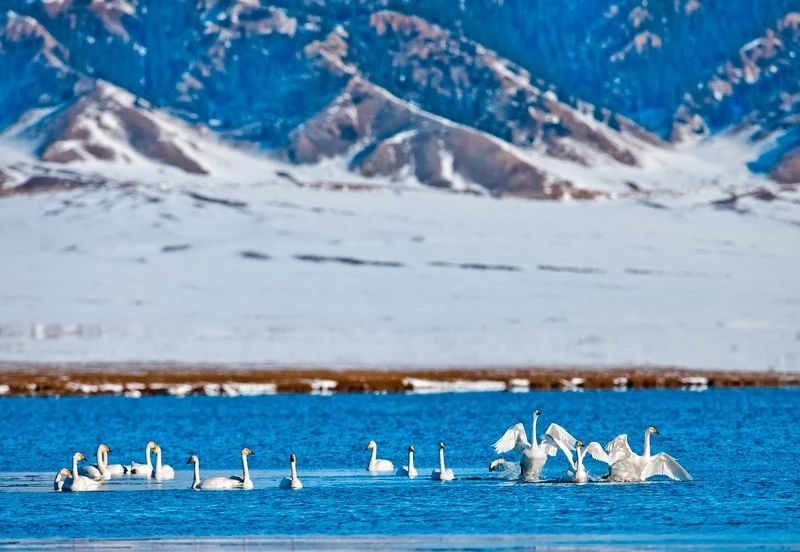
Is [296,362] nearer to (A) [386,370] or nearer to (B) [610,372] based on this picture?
(A) [386,370]

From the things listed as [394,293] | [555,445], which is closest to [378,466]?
[555,445]

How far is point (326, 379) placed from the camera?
106250 mm

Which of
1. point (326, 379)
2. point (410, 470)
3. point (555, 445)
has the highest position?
point (326, 379)

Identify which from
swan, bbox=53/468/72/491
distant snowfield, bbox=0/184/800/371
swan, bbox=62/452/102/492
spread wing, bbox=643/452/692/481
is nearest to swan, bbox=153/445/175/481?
swan, bbox=62/452/102/492

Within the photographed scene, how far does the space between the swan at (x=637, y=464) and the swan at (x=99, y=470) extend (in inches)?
448

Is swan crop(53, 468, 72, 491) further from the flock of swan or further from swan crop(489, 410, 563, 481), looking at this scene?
swan crop(489, 410, 563, 481)

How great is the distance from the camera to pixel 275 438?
65.8 m

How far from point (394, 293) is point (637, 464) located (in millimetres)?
116340

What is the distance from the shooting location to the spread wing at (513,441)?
46375 mm

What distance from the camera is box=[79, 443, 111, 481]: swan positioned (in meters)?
48.6

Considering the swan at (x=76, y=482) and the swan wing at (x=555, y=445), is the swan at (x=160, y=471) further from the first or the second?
the swan wing at (x=555, y=445)

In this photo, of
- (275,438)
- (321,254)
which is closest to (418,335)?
(321,254)

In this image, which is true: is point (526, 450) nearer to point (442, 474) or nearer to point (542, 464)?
point (542, 464)

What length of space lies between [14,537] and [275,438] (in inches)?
1123
